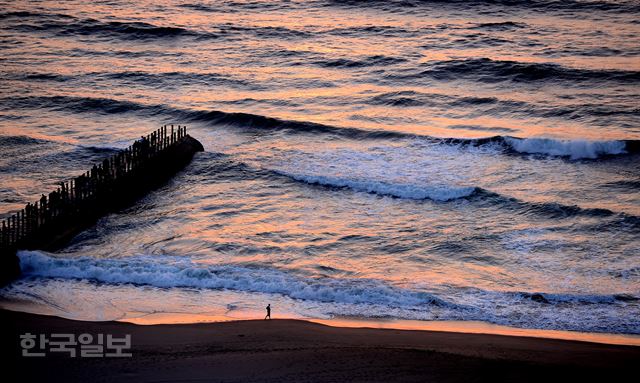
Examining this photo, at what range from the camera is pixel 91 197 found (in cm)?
2233

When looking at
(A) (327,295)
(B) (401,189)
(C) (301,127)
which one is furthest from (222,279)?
(C) (301,127)

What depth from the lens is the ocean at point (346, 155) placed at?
18.8 m

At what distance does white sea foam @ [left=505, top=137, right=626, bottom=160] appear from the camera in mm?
29531

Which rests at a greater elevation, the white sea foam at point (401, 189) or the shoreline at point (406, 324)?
the white sea foam at point (401, 189)

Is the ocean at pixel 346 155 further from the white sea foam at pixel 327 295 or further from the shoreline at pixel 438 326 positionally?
the shoreline at pixel 438 326

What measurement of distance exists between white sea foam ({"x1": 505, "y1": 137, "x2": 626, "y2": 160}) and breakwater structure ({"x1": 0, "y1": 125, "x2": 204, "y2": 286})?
10955mm

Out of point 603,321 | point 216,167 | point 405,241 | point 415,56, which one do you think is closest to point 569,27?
point 415,56

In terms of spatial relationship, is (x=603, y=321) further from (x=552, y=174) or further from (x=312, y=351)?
(x=552, y=174)

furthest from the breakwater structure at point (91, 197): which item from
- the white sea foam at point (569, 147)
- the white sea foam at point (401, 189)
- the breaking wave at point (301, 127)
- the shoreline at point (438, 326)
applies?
the white sea foam at point (569, 147)

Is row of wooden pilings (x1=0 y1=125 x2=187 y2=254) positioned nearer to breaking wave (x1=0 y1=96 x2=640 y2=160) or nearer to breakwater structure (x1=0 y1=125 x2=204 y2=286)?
breakwater structure (x1=0 y1=125 x2=204 y2=286)

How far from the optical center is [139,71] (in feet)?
137

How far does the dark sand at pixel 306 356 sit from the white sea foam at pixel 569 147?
14339 mm

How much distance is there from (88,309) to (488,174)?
14.5 meters

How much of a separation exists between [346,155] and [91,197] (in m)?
9.99
